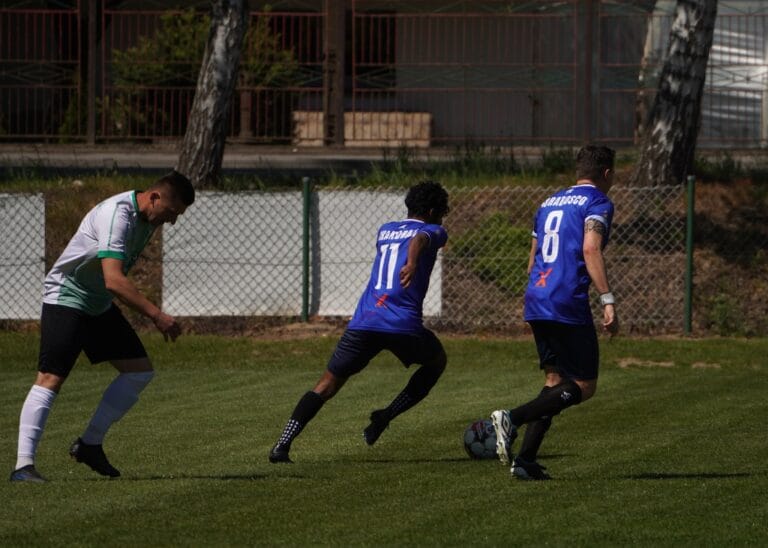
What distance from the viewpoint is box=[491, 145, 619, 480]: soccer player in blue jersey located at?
7.83m

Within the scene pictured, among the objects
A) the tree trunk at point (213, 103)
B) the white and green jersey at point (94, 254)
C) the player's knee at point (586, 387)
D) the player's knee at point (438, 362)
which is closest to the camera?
the white and green jersey at point (94, 254)

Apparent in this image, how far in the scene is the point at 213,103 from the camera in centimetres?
1834

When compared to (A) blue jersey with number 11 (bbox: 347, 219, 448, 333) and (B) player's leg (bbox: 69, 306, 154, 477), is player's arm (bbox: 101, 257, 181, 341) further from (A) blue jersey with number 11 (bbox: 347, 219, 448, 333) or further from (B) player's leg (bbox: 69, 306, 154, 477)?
(A) blue jersey with number 11 (bbox: 347, 219, 448, 333)

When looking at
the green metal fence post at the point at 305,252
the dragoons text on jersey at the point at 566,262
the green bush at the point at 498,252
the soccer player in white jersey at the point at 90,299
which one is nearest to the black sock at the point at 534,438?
the dragoons text on jersey at the point at 566,262

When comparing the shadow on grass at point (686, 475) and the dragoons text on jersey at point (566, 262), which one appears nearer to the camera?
the dragoons text on jersey at point (566, 262)

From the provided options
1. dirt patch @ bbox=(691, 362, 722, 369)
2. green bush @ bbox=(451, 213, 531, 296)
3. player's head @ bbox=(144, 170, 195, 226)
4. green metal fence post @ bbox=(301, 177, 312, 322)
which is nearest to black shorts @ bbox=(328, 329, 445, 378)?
player's head @ bbox=(144, 170, 195, 226)

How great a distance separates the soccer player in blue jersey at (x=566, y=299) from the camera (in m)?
7.83

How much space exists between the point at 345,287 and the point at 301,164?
7.43 meters

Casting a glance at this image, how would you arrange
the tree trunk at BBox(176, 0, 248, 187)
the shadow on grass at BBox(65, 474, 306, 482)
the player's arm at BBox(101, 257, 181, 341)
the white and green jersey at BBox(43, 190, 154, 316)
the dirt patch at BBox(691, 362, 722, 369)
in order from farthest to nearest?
the tree trunk at BBox(176, 0, 248, 187)
the dirt patch at BBox(691, 362, 722, 369)
the shadow on grass at BBox(65, 474, 306, 482)
the white and green jersey at BBox(43, 190, 154, 316)
the player's arm at BBox(101, 257, 181, 341)

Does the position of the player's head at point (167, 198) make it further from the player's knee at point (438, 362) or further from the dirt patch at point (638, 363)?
the dirt patch at point (638, 363)

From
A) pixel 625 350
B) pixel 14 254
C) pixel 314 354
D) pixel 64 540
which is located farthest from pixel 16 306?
pixel 64 540

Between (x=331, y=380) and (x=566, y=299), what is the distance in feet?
5.31

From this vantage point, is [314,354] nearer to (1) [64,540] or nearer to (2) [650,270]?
(2) [650,270]

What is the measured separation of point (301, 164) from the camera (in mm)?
23297
